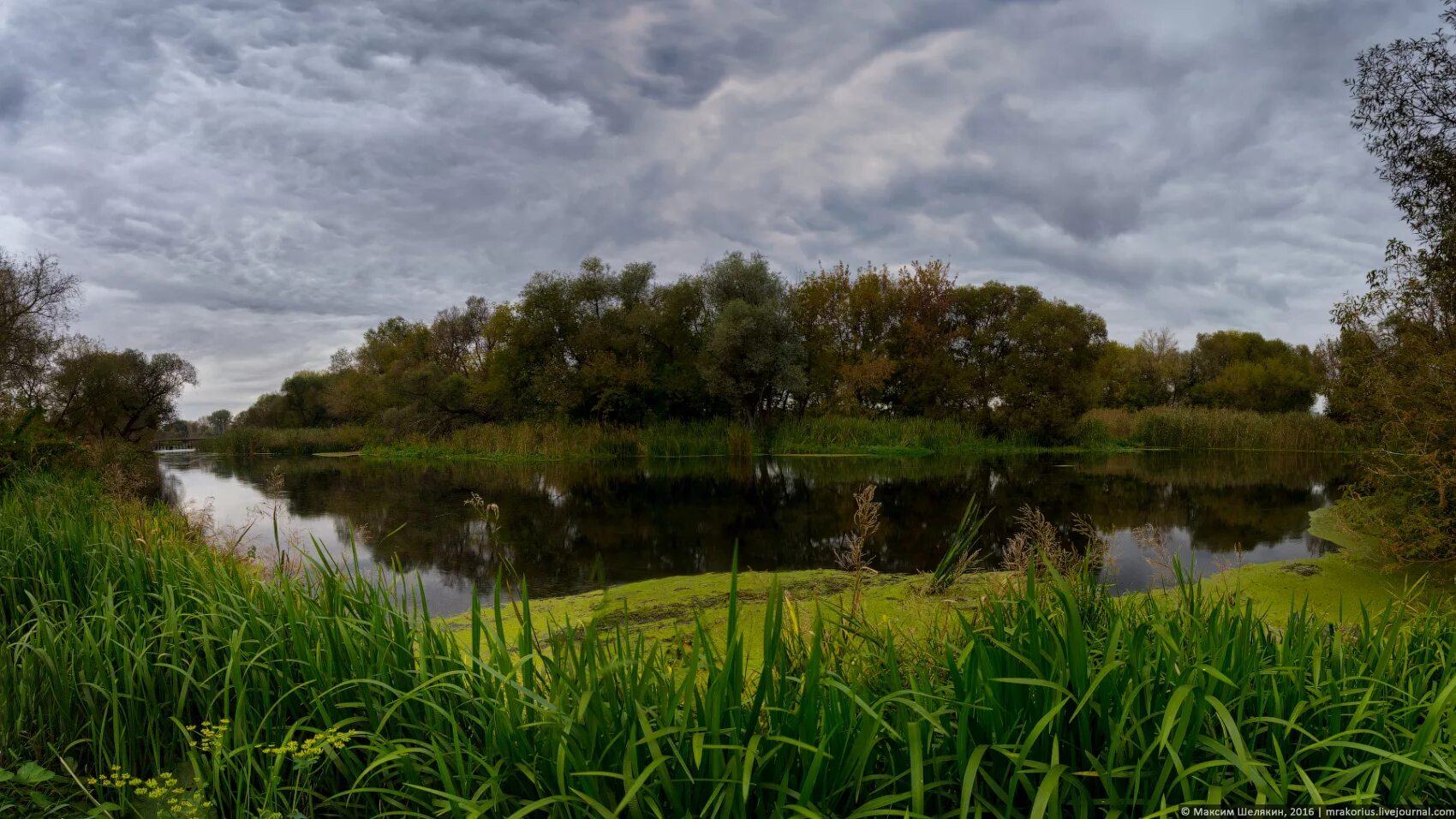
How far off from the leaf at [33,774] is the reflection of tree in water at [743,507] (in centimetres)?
113

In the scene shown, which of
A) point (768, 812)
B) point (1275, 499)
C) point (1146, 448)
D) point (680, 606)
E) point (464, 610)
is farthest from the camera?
point (1146, 448)

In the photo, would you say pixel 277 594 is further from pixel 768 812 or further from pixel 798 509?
pixel 798 509

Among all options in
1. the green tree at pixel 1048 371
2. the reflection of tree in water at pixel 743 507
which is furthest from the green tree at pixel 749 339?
the green tree at pixel 1048 371

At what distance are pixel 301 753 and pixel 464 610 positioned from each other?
3.92m

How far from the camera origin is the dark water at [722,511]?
7359 millimetres

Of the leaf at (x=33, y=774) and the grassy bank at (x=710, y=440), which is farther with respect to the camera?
the grassy bank at (x=710, y=440)

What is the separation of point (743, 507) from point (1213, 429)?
27661mm

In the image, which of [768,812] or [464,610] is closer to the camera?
[768,812]

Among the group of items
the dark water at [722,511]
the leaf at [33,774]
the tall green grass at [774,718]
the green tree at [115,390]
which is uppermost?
the green tree at [115,390]

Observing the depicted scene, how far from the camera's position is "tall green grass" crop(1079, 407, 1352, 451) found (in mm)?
27219

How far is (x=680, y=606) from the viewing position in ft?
16.8

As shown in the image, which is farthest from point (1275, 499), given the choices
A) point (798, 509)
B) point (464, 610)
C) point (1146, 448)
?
point (1146, 448)

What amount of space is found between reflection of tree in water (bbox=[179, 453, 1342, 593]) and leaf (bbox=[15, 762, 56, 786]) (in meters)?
1.13

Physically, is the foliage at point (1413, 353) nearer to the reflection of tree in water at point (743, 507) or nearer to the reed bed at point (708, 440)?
the reflection of tree in water at point (743, 507)
